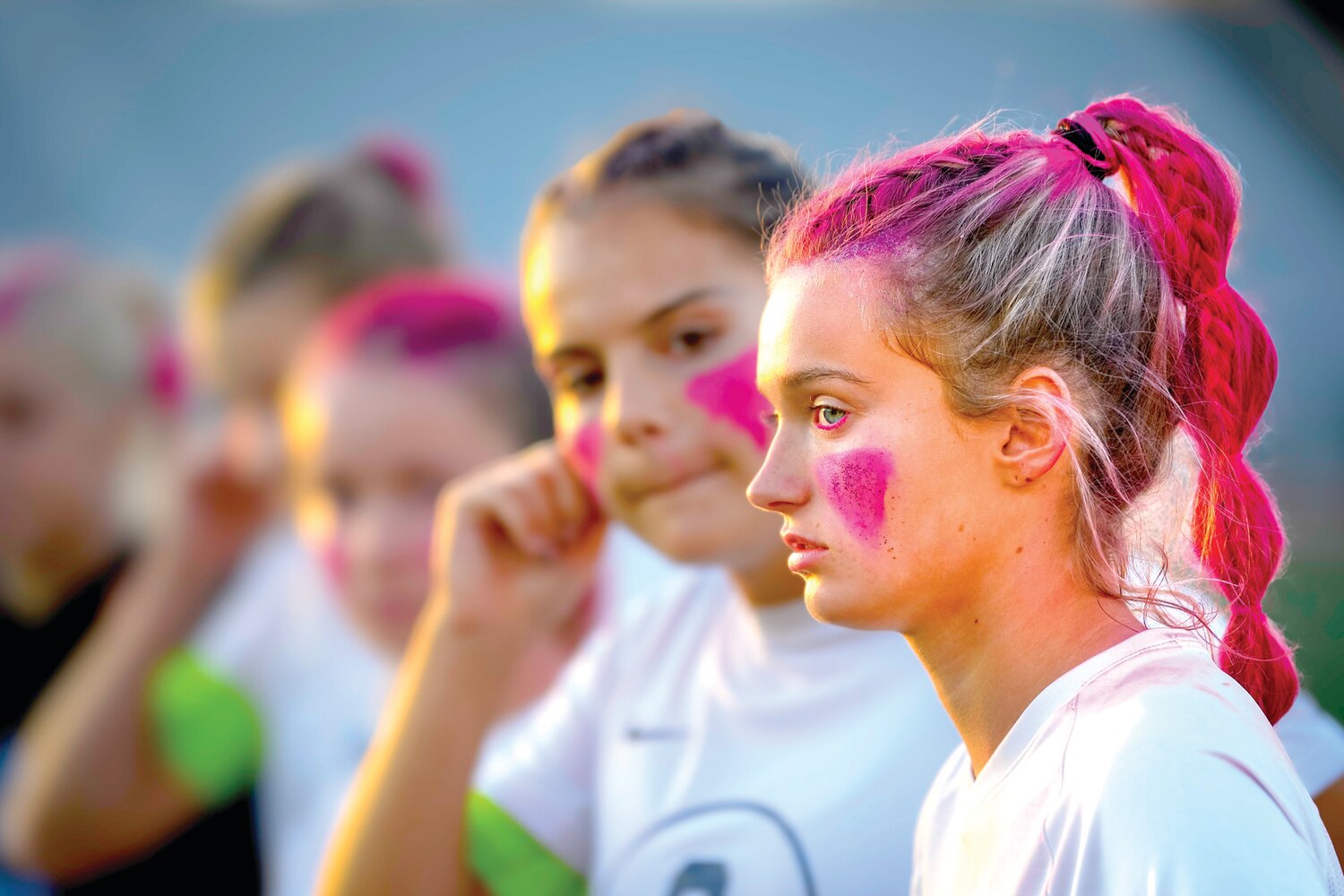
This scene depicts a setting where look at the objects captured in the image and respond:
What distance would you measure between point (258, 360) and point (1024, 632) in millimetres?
1709

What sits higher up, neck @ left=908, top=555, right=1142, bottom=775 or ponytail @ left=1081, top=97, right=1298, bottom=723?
ponytail @ left=1081, top=97, right=1298, bottom=723

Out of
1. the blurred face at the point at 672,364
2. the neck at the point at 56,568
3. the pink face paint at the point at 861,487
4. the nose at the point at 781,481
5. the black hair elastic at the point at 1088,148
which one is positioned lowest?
the neck at the point at 56,568

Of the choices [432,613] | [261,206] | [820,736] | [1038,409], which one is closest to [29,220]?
[261,206]

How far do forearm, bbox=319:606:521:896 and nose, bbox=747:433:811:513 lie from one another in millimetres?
587

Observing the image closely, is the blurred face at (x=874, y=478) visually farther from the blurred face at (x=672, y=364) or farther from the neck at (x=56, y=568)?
the neck at (x=56, y=568)

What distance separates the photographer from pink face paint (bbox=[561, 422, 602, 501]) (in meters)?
1.05

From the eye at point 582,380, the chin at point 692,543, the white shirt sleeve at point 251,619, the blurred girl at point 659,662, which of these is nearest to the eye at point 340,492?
the blurred girl at point 659,662

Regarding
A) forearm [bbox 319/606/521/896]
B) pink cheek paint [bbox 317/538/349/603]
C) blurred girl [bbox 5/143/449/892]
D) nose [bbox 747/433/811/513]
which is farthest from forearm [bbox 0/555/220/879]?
nose [bbox 747/433/811/513]

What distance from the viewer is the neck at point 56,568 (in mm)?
2125

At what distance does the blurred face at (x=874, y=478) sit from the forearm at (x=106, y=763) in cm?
160

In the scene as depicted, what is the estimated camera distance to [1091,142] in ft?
2.30

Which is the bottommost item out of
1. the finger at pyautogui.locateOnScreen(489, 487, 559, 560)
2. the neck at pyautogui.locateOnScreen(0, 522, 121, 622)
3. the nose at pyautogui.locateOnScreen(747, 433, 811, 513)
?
the neck at pyautogui.locateOnScreen(0, 522, 121, 622)

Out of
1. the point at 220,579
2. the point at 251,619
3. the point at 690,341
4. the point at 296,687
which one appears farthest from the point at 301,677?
the point at 690,341

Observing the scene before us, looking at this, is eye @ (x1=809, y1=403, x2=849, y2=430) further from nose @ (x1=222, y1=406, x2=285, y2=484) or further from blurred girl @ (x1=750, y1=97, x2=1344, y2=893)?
nose @ (x1=222, y1=406, x2=285, y2=484)
